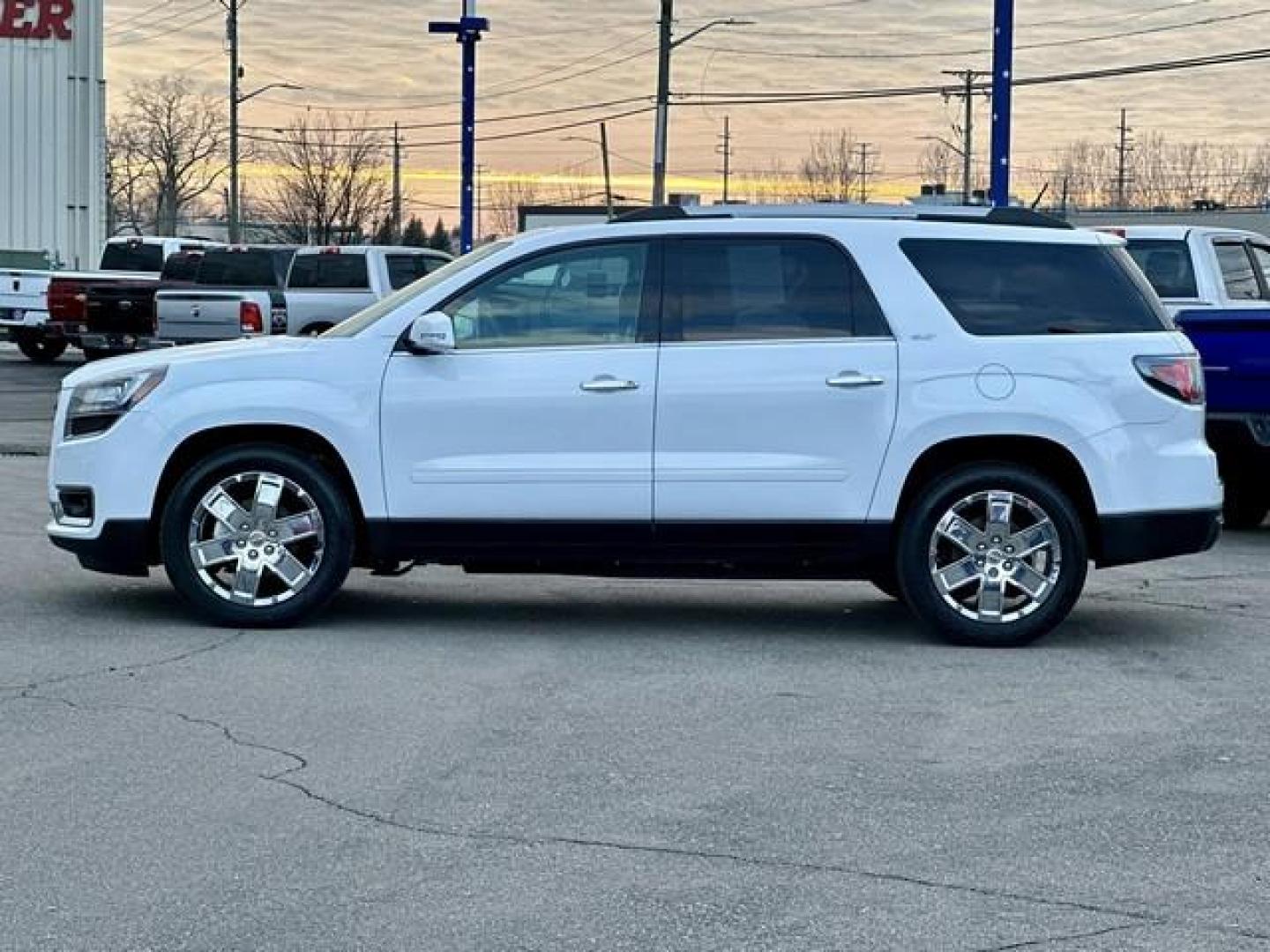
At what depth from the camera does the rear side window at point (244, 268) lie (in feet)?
90.7

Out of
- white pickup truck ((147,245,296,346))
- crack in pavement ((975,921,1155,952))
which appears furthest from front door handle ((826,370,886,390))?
white pickup truck ((147,245,296,346))

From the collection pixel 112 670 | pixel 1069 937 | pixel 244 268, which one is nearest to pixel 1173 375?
pixel 1069 937

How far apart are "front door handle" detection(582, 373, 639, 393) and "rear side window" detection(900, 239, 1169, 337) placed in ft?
4.65

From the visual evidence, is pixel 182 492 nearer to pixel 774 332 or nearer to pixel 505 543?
pixel 505 543

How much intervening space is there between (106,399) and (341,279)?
17.0 metres

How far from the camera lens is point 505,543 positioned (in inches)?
349

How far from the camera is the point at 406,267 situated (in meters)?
26.2

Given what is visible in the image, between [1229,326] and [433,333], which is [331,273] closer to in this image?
[1229,326]

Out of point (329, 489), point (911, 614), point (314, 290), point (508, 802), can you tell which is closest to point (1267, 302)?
point (911, 614)

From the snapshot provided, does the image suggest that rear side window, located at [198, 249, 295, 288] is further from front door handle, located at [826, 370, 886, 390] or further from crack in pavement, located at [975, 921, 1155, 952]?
crack in pavement, located at [975, 921, 1155, 952]

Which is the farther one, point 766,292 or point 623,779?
point 766,292

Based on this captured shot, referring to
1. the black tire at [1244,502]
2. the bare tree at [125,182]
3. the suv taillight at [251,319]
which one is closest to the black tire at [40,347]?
the suv taillight at [251,319]

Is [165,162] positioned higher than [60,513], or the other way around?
[165,162]

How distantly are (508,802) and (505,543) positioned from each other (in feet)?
9.38
